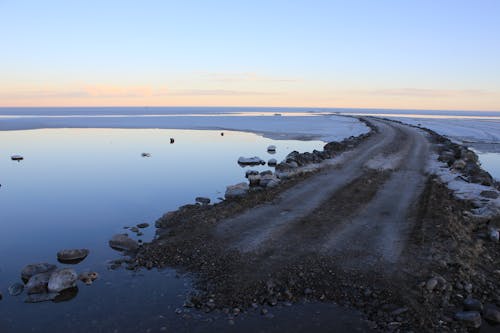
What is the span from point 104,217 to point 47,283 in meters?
6.13

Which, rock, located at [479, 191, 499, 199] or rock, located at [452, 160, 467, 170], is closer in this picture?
rock, located at [479, 191, 499, 199]

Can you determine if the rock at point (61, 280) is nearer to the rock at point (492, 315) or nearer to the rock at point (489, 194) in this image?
the rock at point (492, 315)

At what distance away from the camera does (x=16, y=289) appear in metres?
9.74

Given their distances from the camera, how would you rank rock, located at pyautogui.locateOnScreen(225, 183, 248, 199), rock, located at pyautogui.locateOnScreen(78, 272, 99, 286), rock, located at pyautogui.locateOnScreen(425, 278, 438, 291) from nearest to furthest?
rock, located at pyautogui.locateOnScreen(425, 278, 438, 291) → rock, located at pyautogui.locateOnScreen(78, 272, 99, 286) → rock, located at pyautogui.locateOnScreen(225, 183, 248, 199)

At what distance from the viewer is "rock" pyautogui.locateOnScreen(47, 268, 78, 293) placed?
383 inches

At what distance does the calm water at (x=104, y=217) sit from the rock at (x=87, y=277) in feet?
0.76

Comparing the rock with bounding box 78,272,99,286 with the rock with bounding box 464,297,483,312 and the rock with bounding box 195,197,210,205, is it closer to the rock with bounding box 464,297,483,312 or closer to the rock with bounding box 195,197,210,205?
the rock with bounding box 195,197,210,205

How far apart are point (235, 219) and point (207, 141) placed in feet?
101

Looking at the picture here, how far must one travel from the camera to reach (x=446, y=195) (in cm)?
1714

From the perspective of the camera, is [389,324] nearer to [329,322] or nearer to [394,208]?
[329,322]

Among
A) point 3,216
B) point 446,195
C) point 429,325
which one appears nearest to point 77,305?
point 429,325

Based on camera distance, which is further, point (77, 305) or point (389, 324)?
point (77, 305)

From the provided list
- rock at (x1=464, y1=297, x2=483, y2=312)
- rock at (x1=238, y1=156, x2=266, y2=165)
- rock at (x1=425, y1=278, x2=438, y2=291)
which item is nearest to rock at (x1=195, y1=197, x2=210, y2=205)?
rock at (x1=425, y1=278, x2=438, y2=291)

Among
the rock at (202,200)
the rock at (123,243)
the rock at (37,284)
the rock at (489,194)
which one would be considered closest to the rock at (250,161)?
the rock at (202,200)
